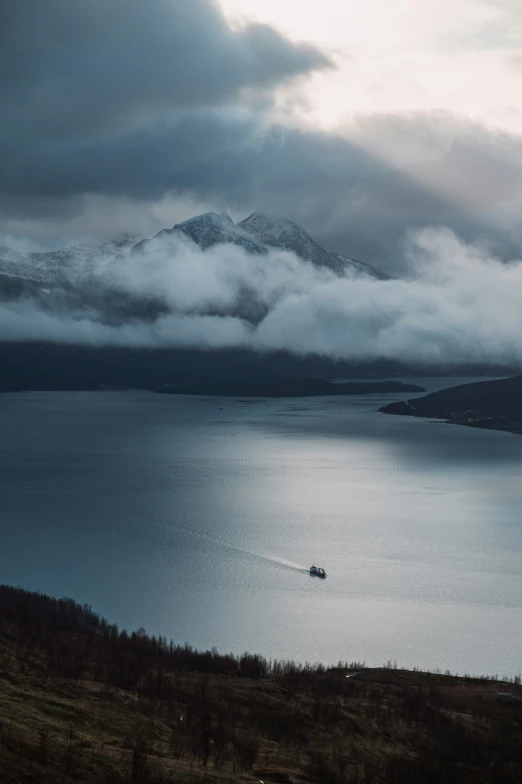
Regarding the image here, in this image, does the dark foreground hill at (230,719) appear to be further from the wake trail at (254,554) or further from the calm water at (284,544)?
the wake trail at (254,554)

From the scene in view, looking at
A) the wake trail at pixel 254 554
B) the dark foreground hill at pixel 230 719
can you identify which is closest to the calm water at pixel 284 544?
the wake trail at pixel 254 554

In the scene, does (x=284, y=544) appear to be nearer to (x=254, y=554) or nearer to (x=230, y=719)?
(x=254, y=554)

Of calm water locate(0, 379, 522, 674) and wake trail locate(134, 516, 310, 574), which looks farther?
wake trail locate(134, 516, 310, 574)

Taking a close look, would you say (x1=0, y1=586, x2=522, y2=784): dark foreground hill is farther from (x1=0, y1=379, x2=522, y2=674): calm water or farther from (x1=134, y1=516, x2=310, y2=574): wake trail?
(x1=134, y1=516, x2=310, y2=574): wake trail

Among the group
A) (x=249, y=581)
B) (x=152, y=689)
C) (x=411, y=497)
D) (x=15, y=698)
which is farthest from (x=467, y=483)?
(x=15, y=698)

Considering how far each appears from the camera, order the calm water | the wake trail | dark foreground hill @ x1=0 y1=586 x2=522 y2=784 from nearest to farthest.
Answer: dark foreground hill @ x1=0 y1=586 x2=522 y2=784 → the calm water → the wake trail

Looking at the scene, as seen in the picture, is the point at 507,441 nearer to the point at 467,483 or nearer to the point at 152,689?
the point at 467,483

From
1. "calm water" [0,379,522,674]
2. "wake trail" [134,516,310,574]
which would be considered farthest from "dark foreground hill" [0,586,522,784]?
"wake trail" [134,516,310,574]
